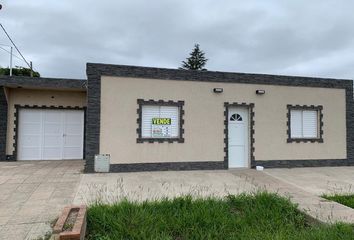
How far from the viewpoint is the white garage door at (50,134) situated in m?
14.6

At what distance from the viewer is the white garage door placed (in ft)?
48.0

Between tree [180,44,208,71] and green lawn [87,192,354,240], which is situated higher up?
tree [180,44,208,71]

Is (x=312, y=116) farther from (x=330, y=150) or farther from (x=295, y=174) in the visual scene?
(x=295, y=174)

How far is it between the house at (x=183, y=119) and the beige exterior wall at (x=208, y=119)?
0.11 ft

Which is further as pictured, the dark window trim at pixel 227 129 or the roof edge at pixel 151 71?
the dark window trim at pixel 227 129

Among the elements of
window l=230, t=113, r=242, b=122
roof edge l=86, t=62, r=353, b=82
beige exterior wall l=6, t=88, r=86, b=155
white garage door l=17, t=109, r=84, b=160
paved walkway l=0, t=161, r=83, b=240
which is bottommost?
paved walkway l=0, t=161, r=83, b=240

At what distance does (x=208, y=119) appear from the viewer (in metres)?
12.1

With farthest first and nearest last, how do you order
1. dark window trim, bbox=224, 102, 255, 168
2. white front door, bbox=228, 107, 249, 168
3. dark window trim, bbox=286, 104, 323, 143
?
1. dark window trim, bbox=286, 104, 323, 143
2. white front door, bbox=228, 107, 249, 168
3. dark window trim, bbox=224, 102, 255, 168

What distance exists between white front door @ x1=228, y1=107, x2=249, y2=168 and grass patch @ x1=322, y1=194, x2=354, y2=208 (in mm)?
5040

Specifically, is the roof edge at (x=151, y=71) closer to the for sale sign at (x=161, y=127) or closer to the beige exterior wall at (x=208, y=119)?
the beige exterior wall at (x=208, y=119)

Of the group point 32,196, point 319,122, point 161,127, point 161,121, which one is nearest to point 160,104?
point 161,121

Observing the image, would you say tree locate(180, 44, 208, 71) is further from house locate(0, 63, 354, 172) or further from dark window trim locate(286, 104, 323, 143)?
dark window trim locate(286, 104, 323, 143)

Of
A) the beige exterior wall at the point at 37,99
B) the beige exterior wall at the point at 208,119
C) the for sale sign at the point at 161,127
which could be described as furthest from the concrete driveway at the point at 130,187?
the beige exterior wall at the point at 37,99

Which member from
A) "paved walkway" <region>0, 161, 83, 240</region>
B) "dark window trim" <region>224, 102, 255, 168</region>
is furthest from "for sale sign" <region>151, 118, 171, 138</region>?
"paved walkway" <region>0, 161, 83, 240</region>
